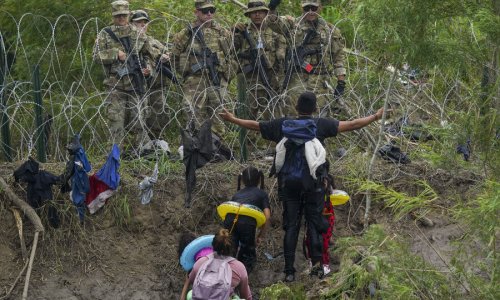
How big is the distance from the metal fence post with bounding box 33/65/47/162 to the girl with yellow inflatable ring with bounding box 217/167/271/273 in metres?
2.00

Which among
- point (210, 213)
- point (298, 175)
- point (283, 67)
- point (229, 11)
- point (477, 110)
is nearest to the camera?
point (477, 110)

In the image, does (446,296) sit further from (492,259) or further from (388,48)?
(388,48)

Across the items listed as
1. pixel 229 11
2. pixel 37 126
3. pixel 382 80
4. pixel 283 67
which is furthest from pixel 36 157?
pixel 229 11

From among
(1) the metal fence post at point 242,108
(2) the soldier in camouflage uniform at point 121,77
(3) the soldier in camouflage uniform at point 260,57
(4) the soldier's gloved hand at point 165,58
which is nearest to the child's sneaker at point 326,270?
(1) the metal fence post at point 242,108

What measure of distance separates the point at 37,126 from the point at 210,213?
69.1 inches

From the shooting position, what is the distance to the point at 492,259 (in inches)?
326

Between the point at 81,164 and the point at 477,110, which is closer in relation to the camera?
the point at 477,110

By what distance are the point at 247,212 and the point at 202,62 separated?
215 cm

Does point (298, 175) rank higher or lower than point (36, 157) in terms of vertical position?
higher

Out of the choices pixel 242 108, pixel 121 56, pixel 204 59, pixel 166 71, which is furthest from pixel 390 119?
pixel 121 56

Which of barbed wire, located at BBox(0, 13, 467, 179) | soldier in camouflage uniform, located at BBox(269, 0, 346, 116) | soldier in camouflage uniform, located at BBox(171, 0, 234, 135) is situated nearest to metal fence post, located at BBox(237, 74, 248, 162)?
barbed wire, located at BBox(0, 13, 467, 179)

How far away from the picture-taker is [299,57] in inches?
474

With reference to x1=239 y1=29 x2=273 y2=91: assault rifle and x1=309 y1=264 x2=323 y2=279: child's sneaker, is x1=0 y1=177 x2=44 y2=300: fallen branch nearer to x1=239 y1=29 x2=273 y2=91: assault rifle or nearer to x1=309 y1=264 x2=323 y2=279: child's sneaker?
x1=309 y1=264 x2=323 y2=279: child's sneaker

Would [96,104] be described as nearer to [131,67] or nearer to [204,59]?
[131,67]
